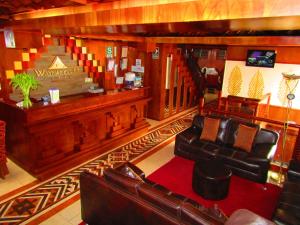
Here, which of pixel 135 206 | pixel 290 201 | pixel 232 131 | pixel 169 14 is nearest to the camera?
pixel 169 14

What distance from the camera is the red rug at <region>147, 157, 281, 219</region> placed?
10.2ft

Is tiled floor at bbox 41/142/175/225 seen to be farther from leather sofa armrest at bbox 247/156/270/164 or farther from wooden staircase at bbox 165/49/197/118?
wooden staircase at bbox 165/49/197/118

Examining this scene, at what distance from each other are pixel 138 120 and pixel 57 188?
2.70 m

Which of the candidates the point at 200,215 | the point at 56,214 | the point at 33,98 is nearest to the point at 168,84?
the point at 33,98

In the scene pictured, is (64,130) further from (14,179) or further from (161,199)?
(161,199)

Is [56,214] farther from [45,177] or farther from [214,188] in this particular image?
[214,188]

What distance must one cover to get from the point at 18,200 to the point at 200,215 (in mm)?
2645

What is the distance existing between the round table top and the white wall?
3758 millimetres

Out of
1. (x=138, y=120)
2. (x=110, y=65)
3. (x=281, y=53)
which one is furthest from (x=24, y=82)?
(x=281, y=53)

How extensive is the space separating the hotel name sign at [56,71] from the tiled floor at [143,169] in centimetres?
253

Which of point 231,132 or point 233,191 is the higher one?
point 231,132

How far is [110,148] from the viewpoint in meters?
4.77

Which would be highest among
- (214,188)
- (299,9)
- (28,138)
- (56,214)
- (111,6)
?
(111,6)

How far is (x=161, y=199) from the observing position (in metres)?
1.92
